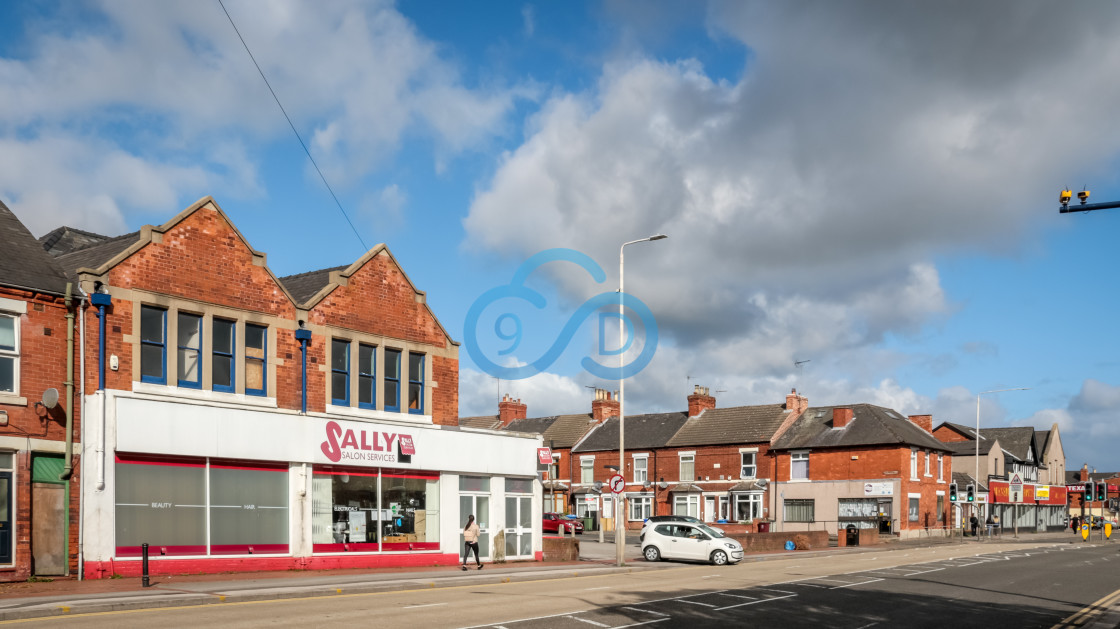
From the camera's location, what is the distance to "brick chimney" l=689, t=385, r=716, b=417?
73.6 m

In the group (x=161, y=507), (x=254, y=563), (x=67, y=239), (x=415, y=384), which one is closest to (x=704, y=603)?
(x=254, y=563)

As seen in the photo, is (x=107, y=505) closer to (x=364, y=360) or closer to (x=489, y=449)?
(x=364, y=360)

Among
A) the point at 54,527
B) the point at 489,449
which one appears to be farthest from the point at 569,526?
the point at 54,527

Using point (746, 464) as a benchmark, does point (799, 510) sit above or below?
below

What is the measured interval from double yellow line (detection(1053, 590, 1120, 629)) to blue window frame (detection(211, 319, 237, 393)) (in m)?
20.3

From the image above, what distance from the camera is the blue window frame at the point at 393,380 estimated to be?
31.9 m

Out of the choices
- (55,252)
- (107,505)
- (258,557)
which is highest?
(55,252)

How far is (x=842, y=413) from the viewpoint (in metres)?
65.8

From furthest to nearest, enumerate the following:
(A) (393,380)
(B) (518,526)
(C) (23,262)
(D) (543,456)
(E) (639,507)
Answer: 1. (E) (639,507)
2. (D) (543,456)
3. (B) (518,526)
4. (A) (393,380)
5. (C) (23,262)

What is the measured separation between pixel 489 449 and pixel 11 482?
49.5 ft

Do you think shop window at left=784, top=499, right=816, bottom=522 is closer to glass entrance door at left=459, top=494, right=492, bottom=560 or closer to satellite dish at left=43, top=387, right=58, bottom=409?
glass entrance door at left=459, top=494, right=492, bottom=560

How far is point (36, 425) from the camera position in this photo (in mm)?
22828

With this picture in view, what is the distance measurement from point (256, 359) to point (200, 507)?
440 centimetres

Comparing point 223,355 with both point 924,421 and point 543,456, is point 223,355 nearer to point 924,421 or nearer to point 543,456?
point 543,456
